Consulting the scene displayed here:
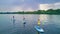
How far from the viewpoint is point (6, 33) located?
29.8 m

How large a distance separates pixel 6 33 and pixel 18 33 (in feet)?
7.26

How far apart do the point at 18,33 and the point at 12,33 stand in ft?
3.63

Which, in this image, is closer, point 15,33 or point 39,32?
point 39,32

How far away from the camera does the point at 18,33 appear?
2988 centimetres

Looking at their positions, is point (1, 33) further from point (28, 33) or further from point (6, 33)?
point (28, 33)

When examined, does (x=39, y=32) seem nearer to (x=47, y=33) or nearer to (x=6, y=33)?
(x=47, y=33)

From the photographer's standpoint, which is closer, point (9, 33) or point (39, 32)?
point (39, 32)

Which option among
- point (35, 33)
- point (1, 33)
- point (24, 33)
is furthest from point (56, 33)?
point (1, 33)

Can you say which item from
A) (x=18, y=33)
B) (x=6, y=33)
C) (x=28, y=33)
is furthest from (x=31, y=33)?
(x=6, y=33)

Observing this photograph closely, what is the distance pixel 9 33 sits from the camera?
2973 centimetres

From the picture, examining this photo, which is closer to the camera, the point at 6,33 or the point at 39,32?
the point at 39,32

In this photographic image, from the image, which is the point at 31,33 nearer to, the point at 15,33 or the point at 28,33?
the point at 28,33

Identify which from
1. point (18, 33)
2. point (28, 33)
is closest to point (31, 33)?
point (28, 33)

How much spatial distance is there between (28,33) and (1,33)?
490 centimetres
